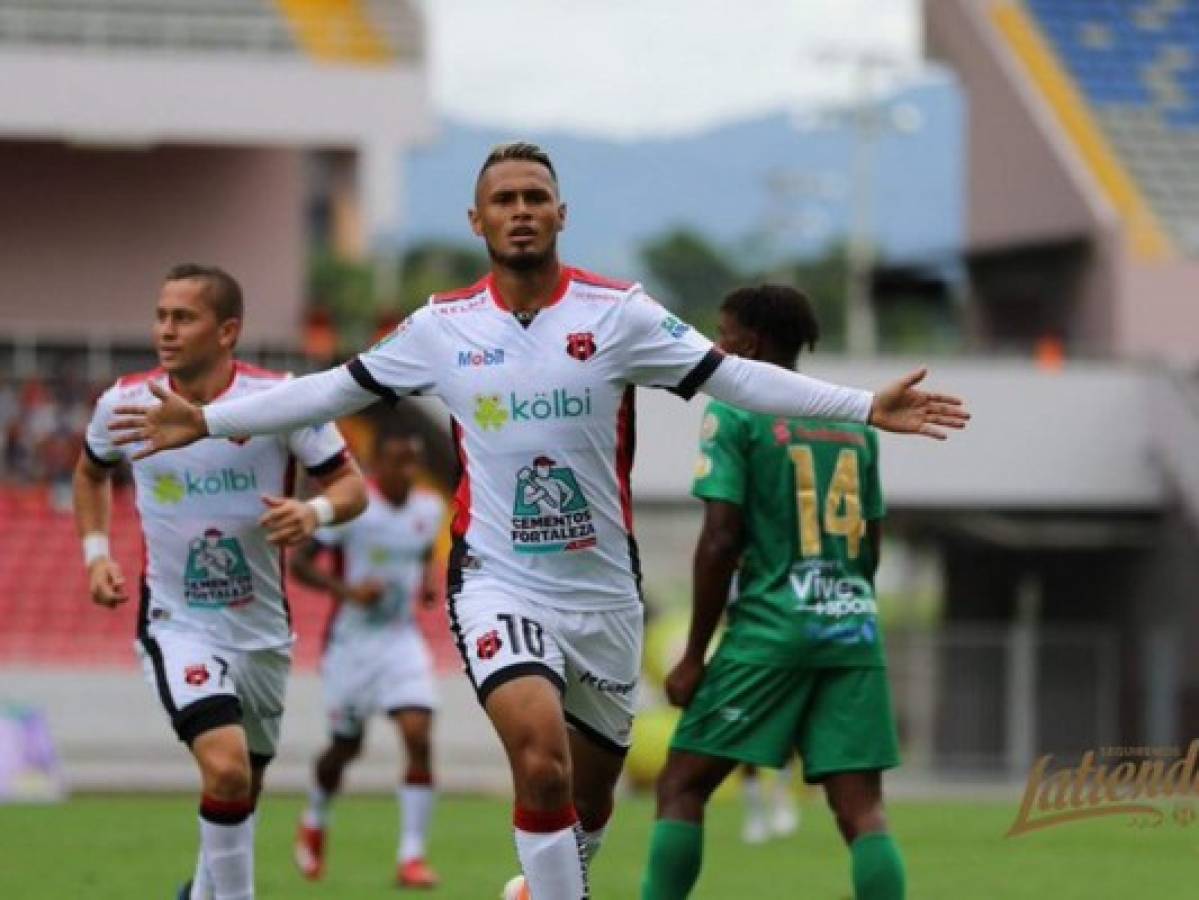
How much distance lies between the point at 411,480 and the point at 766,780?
18.6 feet

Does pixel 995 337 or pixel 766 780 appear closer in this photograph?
pixel 766 780

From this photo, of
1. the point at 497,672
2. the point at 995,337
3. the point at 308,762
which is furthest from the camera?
the point at 995,337

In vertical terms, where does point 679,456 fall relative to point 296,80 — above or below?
below

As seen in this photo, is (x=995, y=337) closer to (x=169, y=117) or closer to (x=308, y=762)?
(x=169, y=117)

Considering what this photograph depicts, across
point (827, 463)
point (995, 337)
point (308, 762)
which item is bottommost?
point (308, 762)

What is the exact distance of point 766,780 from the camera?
20.1m

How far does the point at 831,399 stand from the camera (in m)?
8.51

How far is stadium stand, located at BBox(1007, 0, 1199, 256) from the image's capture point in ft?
127

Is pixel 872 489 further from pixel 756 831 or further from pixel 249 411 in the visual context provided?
pixel 756 831

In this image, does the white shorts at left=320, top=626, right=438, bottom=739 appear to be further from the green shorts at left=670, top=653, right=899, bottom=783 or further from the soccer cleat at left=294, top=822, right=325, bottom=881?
the green shorts at left=670, top=653, right=899, bottom=783

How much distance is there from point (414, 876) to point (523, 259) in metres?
5.90

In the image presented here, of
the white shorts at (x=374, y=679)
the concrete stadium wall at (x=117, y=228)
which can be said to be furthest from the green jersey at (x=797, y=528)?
the concrete stadium wall at (x=117, y=228)

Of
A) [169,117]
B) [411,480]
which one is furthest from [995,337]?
[411,480]

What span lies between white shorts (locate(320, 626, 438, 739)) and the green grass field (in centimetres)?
81
